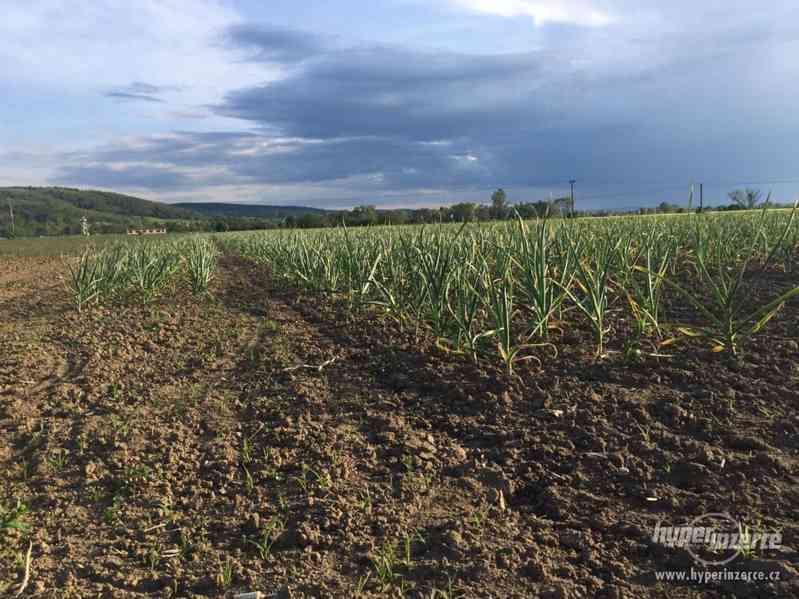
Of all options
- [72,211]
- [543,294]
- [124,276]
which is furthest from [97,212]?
[543,294]

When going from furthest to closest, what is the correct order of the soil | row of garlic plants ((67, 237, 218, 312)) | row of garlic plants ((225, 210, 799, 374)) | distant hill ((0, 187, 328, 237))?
distant hill ((0, 187, 328, 237)) < row of garlic plants ((67, 237, 218, 312)) < row of garlic plants ((225, 210, 799, 374)) < the soil

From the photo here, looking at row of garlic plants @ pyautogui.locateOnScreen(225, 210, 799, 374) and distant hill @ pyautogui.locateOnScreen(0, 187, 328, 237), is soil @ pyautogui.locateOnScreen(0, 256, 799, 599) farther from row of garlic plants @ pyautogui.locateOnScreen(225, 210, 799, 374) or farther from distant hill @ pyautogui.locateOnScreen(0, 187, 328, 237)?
distant hill @ pyautogui.locateOnScreen(0, 187, 328, 237)

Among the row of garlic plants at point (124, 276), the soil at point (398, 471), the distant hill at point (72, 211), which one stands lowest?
the soil at point (398, 471)

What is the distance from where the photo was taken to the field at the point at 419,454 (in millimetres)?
1463

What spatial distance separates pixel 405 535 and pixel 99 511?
42.4 inches

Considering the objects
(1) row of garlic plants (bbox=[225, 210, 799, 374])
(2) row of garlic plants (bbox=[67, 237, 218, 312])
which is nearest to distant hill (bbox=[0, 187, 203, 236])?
(2) row of garlic plants (bbox=[67, 237, 218, 312])

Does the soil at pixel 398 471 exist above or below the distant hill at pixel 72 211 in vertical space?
below

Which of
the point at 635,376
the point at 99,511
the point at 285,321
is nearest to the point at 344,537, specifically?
the point at 99,511

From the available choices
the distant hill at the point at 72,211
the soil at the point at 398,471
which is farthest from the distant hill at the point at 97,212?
the soil at the point at 398,471

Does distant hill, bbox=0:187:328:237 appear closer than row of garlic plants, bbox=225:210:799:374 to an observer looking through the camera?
No

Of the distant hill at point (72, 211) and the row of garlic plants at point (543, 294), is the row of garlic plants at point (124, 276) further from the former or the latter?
the distant hill at point (72, 211)

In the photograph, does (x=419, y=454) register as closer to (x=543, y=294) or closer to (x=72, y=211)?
(x=543, y=294)

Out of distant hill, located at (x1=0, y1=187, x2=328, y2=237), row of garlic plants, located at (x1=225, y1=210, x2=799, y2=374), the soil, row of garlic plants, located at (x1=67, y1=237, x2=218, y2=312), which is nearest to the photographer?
the soil

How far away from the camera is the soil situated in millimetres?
1450
